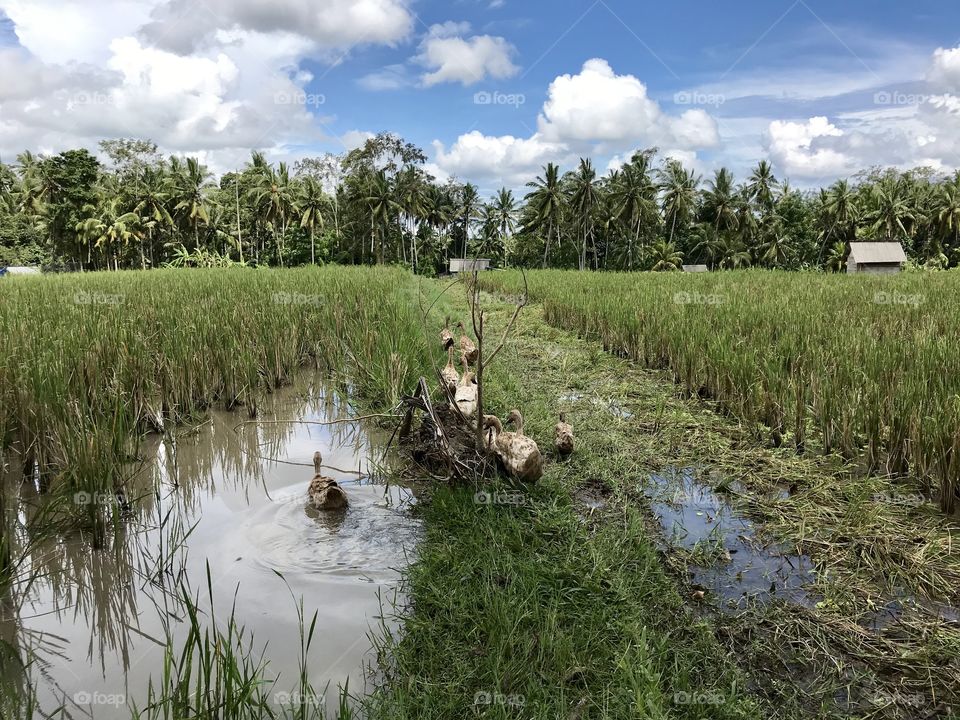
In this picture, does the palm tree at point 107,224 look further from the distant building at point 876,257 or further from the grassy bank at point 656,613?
the distant building at point 876,257

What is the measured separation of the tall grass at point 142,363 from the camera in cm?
350

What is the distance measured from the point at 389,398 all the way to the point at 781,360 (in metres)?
3.83

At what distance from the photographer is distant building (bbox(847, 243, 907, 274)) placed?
32875 millimetres

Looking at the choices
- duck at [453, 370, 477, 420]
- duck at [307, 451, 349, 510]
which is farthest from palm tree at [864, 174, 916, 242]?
duck at [307, 451, 349, 510]

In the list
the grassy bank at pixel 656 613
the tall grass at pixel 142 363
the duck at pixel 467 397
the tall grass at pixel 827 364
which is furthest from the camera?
the duck at pixel 467 397

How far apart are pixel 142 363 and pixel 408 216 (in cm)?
4416

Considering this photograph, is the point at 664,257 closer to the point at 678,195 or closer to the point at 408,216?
the point at 678,195

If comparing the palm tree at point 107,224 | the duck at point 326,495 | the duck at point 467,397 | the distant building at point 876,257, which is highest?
the palm tree at point 107,224

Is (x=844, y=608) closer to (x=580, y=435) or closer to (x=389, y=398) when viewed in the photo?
(x=580, y=435)

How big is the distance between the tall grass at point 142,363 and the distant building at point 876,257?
3327cm

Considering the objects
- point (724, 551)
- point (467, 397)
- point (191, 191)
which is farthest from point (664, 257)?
point (724, 551)

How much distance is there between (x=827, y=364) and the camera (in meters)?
5.40

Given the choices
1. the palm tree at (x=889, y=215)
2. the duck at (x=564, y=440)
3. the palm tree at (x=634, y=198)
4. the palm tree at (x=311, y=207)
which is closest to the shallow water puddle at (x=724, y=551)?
the duck at (x=564, y=440)

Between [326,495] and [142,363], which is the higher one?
[142,363]
